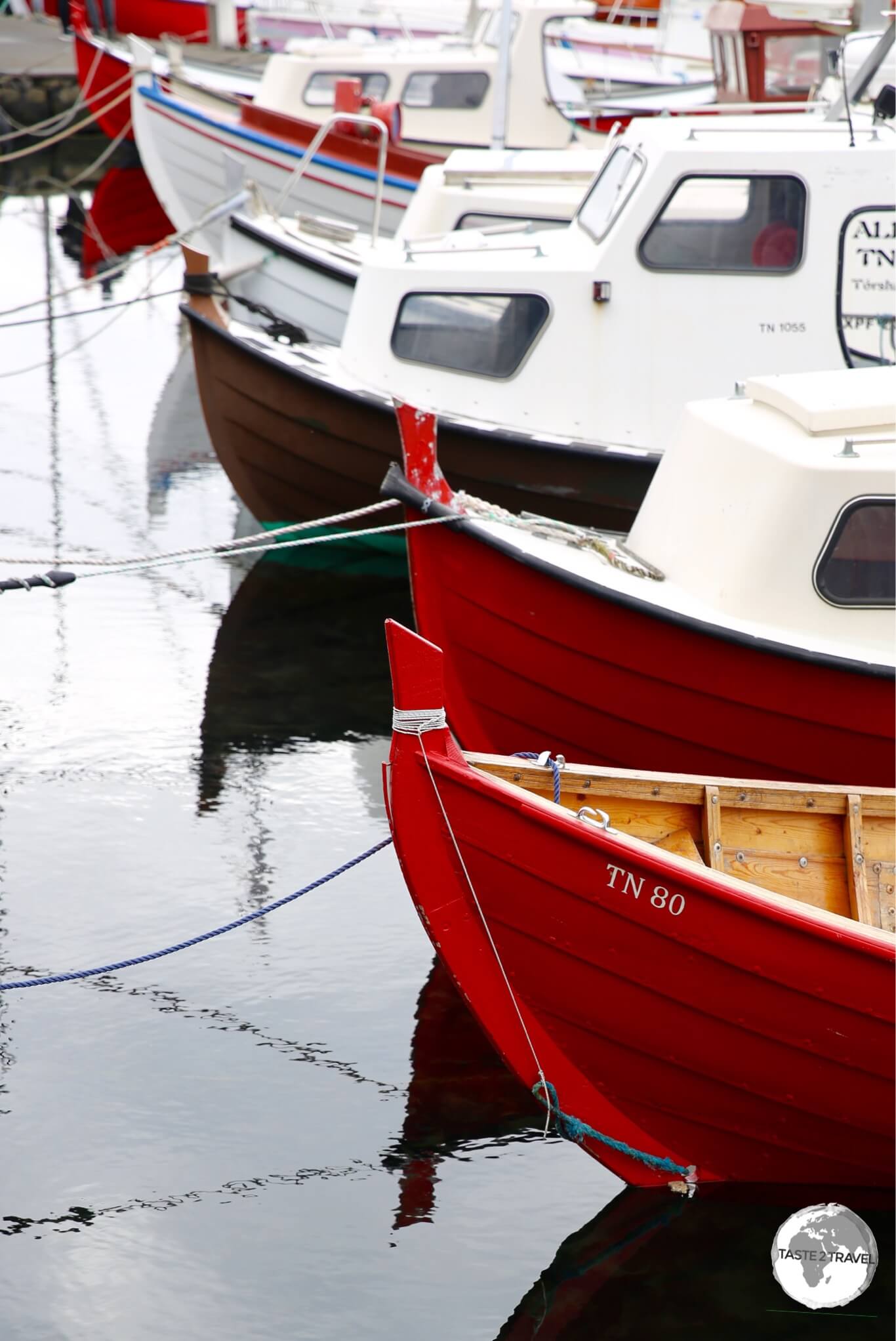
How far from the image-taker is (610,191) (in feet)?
29.2

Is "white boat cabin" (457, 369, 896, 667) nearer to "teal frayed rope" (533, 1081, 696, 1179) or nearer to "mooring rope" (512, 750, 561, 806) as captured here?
"mooring rope" (512, 750, 561, 806)

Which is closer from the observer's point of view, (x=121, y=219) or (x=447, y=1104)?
(x=447, y=1104)

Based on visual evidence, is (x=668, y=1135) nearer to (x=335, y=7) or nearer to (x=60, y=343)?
(x=60, y=343)

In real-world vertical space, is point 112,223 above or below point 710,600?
above

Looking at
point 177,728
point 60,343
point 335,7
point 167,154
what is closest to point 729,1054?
point 177,728

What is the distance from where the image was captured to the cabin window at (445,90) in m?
16.6

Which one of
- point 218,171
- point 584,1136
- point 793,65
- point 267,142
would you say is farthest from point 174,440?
point 584,1136

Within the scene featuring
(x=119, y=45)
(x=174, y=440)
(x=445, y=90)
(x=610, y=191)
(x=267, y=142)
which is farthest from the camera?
(x=119, y=45)

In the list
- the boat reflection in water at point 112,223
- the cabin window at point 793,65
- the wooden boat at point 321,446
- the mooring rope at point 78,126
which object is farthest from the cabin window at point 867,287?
the mooring rope at point 78,126

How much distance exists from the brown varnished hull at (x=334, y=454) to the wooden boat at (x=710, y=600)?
1755mm

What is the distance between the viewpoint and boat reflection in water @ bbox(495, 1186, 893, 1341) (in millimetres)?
4488

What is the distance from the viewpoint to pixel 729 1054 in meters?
4.51

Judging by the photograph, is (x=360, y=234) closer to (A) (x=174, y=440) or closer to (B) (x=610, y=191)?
(A) (x=174, y=440)

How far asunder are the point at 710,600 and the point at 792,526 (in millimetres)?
482
